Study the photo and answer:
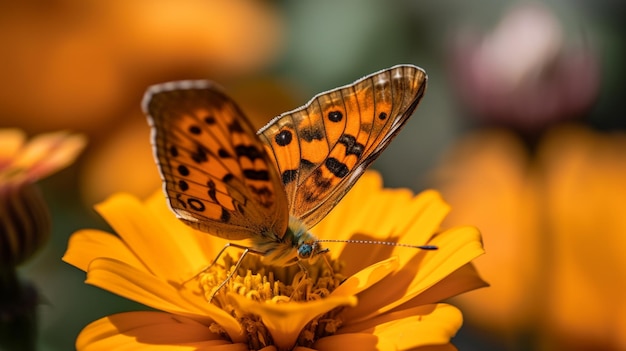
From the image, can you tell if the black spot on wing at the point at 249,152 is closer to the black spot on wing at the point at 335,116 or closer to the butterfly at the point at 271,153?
the butterfly at the point at 271,153

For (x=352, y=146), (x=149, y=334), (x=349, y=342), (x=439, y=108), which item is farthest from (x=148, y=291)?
(x=439, y=108)

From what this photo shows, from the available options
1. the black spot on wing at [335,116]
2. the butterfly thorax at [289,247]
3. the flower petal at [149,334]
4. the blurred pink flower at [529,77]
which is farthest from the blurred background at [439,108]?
the black spot on wing at [335,116]

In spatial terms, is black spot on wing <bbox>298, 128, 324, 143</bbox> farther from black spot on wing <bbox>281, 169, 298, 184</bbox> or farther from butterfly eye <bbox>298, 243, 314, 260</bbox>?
butterfly eye <bbox>298, 243, 314, 260</bbox>

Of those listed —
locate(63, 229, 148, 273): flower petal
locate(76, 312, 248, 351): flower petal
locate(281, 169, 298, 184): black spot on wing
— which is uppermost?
locate(281, 169, 298, 184): black spot on wing

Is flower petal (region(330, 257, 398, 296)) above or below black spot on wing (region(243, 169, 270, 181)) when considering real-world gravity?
below

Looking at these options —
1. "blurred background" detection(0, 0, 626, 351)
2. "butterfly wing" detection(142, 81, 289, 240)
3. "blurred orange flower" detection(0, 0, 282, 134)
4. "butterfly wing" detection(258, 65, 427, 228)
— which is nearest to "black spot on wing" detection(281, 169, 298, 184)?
"butterfly wing" detection(258, 65, 427, 228)

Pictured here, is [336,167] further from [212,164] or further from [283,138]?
[212,164]
